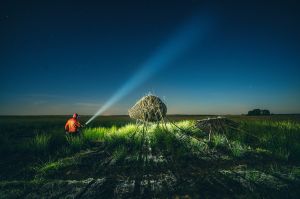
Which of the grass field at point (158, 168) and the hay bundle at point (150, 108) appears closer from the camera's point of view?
the grass field at point (158, 168)

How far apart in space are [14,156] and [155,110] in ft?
27.5

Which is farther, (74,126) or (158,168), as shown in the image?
(74,126)

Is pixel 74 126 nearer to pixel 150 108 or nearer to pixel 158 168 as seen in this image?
pixel 150 108

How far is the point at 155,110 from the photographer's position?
49.9ft

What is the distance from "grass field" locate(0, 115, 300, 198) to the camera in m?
4.96

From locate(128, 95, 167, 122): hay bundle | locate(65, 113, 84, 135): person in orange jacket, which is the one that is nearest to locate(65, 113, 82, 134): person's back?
locate(65, 113, 84, 135): person in orange jacket

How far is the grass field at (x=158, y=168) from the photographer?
4961mm

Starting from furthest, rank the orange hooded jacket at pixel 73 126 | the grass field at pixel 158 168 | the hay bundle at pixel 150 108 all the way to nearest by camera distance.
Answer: the hay bundle at pixel 150 108 → the orange hooded jacket at pixel 73 126 → the grass field at pixel 158 168

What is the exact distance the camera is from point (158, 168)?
22.4 feet

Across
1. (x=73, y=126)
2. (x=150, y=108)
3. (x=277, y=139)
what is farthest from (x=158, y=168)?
(x=150, y=108)

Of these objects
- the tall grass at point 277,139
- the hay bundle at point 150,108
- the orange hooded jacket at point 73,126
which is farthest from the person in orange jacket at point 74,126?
the tall grass at point 277,139

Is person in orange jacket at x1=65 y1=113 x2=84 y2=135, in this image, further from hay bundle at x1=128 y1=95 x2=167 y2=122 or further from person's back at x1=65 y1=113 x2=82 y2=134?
hay bundle at x1=128 y1=95 x2=167 y2=122

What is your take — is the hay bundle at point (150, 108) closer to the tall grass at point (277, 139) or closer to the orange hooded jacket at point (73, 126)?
the orange hooded jacket at point (73, 126)

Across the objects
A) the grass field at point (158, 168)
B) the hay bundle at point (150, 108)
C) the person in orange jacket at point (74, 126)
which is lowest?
the grass field at point (158, 168)
